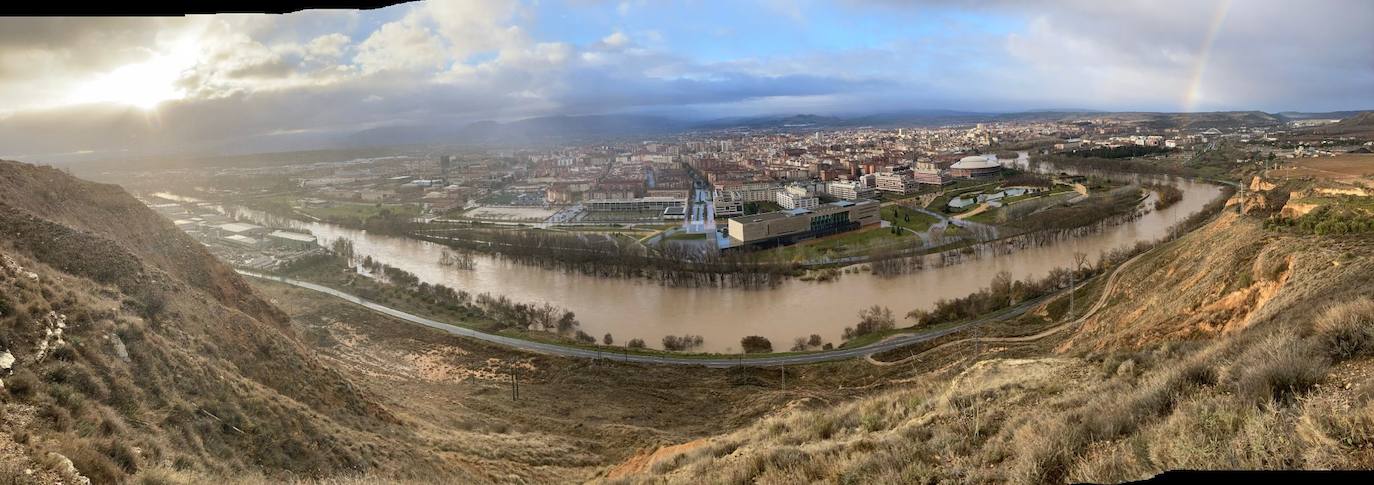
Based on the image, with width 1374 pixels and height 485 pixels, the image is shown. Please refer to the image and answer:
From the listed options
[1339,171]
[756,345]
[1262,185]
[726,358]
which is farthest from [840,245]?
[1339,171]

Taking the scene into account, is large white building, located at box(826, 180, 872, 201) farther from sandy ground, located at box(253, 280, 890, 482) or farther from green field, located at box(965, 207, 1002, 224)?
sandy ground, located at box(253, 280, 890, 482)

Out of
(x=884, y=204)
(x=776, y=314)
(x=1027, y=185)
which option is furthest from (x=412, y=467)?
(x=1027, y=185)

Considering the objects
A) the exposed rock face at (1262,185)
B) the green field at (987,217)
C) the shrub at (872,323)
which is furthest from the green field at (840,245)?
the exposed rock face at (1262,185)

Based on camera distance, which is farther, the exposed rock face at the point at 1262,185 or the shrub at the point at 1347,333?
the exposed rock face at the point at 1262,185

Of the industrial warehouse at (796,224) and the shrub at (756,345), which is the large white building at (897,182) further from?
the shrub at (756,345)

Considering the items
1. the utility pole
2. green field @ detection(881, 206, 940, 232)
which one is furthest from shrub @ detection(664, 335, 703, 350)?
green field @ detection(881, 206, 940, 232)

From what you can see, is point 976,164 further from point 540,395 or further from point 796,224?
point 540,395
